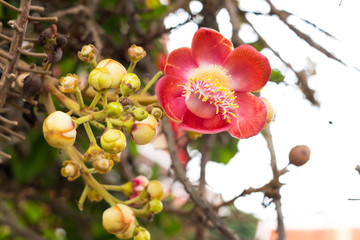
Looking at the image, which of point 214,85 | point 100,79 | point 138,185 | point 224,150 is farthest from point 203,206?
point 224,150

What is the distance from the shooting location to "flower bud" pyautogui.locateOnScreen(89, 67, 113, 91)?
0.61 metres

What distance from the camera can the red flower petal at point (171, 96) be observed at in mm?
696

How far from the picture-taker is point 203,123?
0.73m

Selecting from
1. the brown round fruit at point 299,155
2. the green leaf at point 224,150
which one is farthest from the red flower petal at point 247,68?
the green leaf at point 224,150

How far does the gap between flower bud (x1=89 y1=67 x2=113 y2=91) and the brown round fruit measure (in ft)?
1.04

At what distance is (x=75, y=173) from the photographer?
0.67 m

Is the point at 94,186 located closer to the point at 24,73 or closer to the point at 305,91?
the point at 24,73

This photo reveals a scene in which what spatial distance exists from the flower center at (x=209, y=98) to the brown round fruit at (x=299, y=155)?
0.11 meters

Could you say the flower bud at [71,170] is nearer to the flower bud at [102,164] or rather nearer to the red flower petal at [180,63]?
the flower bud at [102,164]

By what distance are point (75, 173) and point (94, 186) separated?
7 cm

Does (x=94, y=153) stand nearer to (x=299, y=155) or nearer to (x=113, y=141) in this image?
(x=113, y=141)

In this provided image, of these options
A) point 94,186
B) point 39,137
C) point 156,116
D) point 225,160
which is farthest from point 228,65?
point 39,137

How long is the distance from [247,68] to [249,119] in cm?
8

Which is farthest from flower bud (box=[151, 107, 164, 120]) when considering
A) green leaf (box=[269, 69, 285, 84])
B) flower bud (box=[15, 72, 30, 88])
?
green leaf (box=[269, 69, 285, 84])
